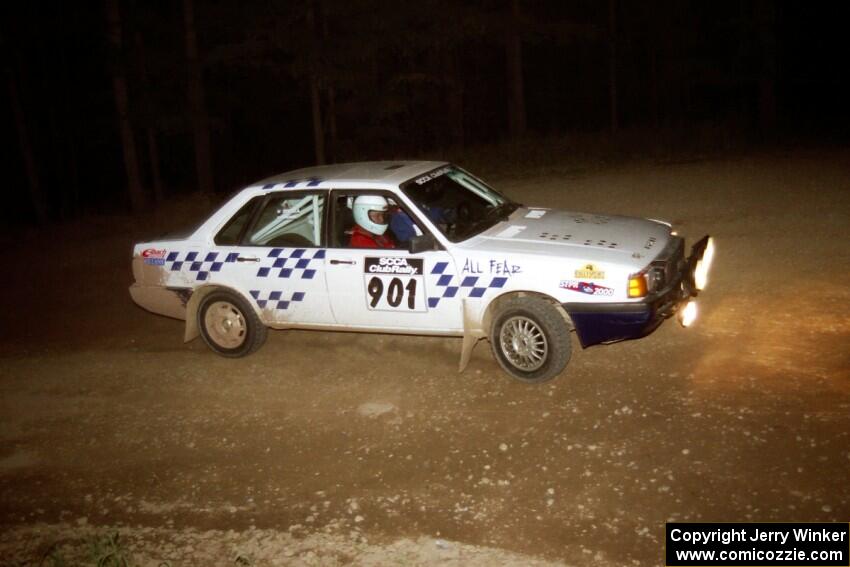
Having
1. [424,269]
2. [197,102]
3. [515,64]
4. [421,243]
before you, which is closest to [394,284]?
[424,269]

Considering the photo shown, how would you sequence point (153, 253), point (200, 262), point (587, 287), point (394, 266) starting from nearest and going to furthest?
point (587, 287), point (394, 266), point (200, 262), point (153, 253)

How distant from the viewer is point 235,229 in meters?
7.22

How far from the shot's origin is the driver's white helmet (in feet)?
21.6

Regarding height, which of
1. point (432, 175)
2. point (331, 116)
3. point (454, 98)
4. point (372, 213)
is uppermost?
point (454, 98)

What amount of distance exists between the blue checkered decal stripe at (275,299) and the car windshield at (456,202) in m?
1.34

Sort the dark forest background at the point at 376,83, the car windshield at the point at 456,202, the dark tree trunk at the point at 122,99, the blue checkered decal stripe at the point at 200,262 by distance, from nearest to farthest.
→ the car windshield at the point at 456,202, the blue checkered decal stripe at the point at 200,262, the dark tree trunk at the point at 122,99, the dark forest background at the point at 376,83

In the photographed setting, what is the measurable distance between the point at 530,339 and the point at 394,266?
125cm

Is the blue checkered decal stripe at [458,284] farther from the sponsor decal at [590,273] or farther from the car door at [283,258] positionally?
the car door at [283,258]

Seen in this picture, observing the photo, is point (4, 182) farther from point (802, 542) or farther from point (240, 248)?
point (802, 542)

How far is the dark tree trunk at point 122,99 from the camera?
2177cm

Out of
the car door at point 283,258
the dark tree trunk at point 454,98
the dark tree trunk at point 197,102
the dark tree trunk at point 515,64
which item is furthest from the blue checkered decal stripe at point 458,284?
the dark tree trunk at point 454,98

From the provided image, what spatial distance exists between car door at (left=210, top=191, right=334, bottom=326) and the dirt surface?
0.63m

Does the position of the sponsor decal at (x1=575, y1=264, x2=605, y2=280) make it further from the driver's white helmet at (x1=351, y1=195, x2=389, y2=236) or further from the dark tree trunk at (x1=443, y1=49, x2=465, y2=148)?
the dark tree trunk at (x1=443, y1=49, x2=465, y2=148)

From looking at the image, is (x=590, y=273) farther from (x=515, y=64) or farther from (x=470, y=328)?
(x=515, y=64)
